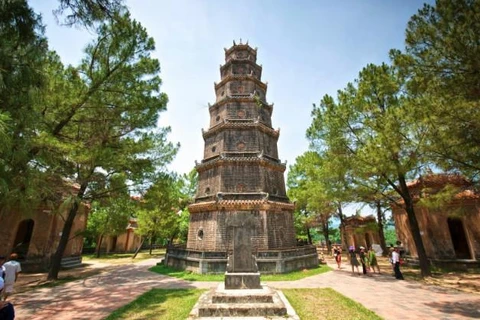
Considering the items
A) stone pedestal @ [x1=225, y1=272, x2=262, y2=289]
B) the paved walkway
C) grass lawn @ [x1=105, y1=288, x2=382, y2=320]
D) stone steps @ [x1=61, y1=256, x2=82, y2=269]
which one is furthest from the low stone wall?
stone steps @ [x1=61, y1=256, x2=82, y2=269]

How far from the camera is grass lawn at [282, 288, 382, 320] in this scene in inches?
260

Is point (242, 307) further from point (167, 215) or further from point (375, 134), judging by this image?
point (167, 215)

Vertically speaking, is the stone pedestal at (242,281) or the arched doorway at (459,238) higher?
the arched doorway at (459,238)

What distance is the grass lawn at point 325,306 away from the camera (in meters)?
6.60

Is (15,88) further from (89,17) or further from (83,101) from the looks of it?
→ (83,101)

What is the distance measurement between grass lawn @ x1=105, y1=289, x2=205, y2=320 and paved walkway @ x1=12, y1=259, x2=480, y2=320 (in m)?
0.49

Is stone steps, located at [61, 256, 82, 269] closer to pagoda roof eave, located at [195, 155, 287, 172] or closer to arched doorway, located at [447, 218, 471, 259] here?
pagoda roof eave, located at [195, 155, 287, 172]

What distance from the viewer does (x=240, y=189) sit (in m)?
16.4

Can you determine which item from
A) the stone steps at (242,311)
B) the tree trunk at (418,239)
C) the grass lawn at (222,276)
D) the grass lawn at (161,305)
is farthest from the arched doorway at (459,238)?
the grass lawn at (161,305)

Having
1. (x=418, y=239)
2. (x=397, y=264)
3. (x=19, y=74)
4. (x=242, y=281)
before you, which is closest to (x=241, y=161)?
(x=242, y=281)

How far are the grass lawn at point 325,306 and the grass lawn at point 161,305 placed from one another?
3.57m

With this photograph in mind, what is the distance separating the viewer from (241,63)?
21.2 m

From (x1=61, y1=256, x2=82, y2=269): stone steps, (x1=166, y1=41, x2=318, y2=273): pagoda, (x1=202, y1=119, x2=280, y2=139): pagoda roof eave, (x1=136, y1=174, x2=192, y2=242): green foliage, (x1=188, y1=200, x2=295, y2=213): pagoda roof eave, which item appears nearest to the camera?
(x1=166, y1=41, x2=318, y2=273): pagoda

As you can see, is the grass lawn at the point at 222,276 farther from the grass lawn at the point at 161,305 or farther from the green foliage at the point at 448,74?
the green foliage at the point at 448,74
